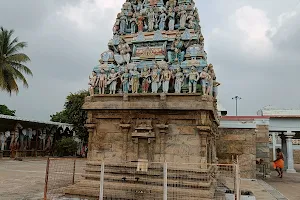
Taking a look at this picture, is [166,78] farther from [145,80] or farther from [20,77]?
[20,77]

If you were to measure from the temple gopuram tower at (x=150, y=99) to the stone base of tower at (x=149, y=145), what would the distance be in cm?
3

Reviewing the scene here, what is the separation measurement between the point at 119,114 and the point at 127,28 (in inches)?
144

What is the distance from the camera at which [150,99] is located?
9109 millimetres

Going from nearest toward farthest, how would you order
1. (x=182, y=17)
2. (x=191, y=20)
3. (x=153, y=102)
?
(x=153, y=102) → (x=191, y=20) → (x=182, y=17)

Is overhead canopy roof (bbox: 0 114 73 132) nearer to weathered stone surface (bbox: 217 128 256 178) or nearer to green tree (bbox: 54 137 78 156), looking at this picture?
green tree (bbox: 54 137 78 156)

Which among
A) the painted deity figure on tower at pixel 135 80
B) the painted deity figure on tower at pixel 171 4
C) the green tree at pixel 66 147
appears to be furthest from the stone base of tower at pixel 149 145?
the green tree at pixel 66 147

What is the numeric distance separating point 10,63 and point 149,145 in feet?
65.8

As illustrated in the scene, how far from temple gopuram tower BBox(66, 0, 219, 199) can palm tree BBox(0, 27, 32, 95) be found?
16313mm

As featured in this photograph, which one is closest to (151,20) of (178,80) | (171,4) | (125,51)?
(171,4)

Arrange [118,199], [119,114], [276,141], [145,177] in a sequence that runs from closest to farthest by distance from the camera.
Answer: [118,199] → [145,177] → [119,114] → [276,141]

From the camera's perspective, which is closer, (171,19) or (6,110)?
(171,19)

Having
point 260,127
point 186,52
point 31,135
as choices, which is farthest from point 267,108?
point 186,52

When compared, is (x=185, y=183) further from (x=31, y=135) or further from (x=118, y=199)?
(x=31, y=135)

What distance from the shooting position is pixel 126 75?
9.59 m
